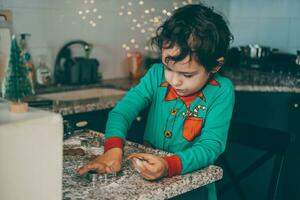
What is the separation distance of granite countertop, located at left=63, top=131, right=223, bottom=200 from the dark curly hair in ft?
0.84

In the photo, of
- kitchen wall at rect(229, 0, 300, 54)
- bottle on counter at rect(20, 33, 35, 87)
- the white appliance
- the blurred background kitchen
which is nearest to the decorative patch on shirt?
the white appliance

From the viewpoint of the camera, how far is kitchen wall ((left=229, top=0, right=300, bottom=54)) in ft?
10.0

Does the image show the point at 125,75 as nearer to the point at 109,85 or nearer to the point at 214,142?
the point at 109,85

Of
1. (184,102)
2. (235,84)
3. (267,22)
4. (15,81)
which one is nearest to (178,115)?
(184,102)

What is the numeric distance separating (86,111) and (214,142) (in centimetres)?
103

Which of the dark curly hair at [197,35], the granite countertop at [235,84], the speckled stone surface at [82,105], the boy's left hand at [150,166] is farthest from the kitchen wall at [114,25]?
the boy's left hand at [150,166]

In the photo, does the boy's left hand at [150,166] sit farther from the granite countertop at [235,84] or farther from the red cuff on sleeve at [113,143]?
the granite countertop at [235,84]

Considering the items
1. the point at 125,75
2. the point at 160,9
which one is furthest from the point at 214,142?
the point at 160,9

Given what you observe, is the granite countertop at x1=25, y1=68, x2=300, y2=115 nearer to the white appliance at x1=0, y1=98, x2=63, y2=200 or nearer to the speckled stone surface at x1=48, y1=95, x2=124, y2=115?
the speckled stone surface at x1=48, y1=95, x2=124, y2=115

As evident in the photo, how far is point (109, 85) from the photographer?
260cm

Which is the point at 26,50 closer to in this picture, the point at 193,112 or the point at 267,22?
the point at 193,112

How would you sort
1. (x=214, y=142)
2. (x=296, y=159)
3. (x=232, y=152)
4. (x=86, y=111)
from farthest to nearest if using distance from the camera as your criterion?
(x=232, y=152), (x=296, y=159), (x=86, y=111), (x=214, y=142)

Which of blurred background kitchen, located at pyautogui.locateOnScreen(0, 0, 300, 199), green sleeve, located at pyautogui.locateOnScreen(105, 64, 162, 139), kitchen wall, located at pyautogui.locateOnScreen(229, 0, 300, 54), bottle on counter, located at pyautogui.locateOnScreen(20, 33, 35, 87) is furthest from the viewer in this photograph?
kitchen wall, located at pyautogui.locateOnScreen(229, 0, 300, 54)

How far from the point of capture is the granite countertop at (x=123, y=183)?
833mm
